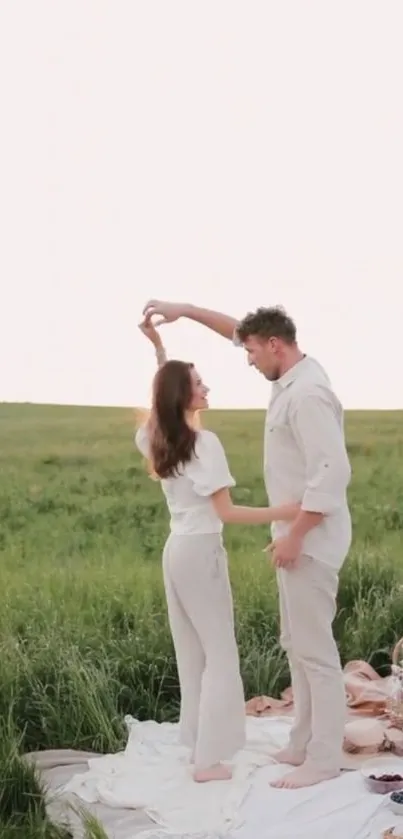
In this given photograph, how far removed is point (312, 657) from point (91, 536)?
12.0ft

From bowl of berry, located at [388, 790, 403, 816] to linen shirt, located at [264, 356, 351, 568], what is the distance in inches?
28.6

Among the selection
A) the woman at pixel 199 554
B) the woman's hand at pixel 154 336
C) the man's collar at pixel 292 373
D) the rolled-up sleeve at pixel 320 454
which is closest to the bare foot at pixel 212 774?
the woman at pixel 199 554

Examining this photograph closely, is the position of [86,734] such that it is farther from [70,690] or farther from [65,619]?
[65,619]

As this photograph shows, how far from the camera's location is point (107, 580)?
269 inches

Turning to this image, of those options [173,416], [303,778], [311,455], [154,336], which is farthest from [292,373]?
[303,778]

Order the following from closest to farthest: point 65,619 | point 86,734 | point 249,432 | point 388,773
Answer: point 388,773
point 86,734
point 65,619
point 249,432

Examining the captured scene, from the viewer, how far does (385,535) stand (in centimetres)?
807

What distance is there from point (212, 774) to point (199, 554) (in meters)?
0.74

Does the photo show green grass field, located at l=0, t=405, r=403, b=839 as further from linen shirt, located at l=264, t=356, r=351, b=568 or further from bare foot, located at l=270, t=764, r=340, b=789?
linen shirt, located at l=264, t=356, r=351, b=568

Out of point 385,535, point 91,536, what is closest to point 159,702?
point 91,536

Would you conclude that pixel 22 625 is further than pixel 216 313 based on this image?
Yes

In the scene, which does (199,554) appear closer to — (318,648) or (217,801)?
(318,648)

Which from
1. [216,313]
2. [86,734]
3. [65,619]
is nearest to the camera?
[216,313]

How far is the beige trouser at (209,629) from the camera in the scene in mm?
4453
